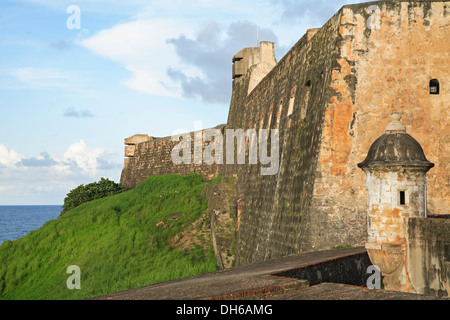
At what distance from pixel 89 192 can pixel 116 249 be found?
14.5m

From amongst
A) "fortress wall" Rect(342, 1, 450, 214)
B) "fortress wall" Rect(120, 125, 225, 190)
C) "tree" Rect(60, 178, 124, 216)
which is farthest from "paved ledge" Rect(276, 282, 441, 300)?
"tree" Rect(60, 178, 124, 216)

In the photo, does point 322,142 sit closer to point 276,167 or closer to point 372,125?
point 372,125

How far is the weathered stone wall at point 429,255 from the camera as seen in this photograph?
6.26 m

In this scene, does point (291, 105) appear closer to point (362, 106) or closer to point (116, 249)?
point (362, 106)

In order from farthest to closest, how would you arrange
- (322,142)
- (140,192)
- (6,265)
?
(140,192)
(6,265)
(322,142)

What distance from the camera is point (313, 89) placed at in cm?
1120

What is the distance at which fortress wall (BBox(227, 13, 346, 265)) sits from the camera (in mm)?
10270

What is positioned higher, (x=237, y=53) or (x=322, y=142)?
(x=237, y=53)

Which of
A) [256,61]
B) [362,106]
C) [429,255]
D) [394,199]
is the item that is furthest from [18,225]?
[429,255]

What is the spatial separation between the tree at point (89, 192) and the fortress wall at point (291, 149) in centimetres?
1767

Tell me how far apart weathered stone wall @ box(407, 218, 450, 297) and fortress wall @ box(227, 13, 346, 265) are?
9.83 ft

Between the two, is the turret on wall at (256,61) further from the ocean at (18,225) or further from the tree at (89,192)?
the ocean at (18,225)
